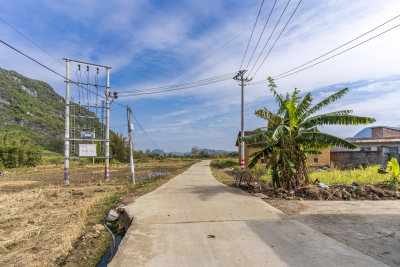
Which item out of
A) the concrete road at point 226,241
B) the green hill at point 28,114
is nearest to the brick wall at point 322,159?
the concrete road at point 226,241

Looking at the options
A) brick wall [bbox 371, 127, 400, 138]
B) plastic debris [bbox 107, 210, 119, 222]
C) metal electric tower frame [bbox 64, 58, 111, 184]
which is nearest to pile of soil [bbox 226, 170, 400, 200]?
plastic debris [bbox 107, 210, 119, 222]

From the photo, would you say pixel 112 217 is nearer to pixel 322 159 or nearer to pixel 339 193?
pixel 339 193

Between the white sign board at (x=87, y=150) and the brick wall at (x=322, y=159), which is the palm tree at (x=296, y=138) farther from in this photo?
the brick wall at (x=322, y=159)

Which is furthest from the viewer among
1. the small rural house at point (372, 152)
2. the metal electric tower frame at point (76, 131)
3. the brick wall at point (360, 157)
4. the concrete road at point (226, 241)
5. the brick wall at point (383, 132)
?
the brick wall at point (383, 132)

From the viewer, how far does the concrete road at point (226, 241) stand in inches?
126

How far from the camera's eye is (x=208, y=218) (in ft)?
17.8

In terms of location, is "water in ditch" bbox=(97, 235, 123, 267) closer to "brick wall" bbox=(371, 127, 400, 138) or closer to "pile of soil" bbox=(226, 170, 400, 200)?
"pile of soil" bbox=(226, 170, 400, 200)

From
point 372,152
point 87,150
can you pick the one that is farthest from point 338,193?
point 87,150

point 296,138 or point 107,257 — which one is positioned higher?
point 296,138

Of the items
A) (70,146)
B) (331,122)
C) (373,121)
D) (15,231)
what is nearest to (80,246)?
(15,231)

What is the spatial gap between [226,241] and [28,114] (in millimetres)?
119222

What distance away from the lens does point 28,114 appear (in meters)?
93.9

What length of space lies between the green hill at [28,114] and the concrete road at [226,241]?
85.5m

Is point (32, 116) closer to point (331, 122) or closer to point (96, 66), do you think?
point (96, 66)
